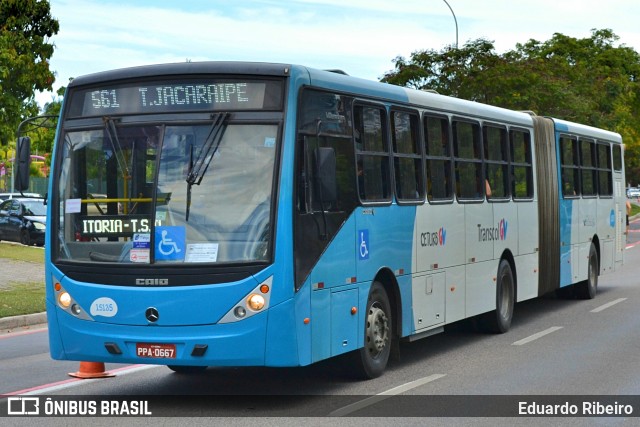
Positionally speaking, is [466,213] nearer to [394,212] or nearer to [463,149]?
[463,149]

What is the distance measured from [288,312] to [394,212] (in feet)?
8.93

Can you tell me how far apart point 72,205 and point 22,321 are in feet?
24.2

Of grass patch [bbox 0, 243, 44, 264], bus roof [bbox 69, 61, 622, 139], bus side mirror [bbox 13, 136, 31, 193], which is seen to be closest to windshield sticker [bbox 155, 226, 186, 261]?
bus roof [bbox 69, 61, 622, 139]

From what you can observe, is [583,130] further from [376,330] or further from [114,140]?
[114,140]

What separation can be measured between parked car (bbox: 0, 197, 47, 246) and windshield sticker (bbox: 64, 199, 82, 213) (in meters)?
26.0

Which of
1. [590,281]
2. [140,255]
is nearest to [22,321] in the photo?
[140,255]

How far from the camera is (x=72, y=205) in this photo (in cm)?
1002

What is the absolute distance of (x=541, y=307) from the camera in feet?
62.5

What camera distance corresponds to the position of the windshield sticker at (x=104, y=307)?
9.57 meters

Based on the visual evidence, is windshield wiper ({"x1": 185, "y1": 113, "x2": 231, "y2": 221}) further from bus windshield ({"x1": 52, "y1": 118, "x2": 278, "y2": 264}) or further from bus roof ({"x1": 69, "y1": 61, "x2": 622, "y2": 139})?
bus roof ({"x1": 69, "y1": 61, "x2": 622, "y2": 139})

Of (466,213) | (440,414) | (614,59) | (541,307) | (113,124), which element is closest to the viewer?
(440,414)

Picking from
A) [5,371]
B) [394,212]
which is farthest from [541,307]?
[5,371]

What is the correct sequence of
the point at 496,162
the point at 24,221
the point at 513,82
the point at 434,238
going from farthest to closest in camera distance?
1. the point at 513,82
2. the point at 24,221
3. the point at 496,162
4. the point at 434,238

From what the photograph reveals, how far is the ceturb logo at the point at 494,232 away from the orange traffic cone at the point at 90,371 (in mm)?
5250
